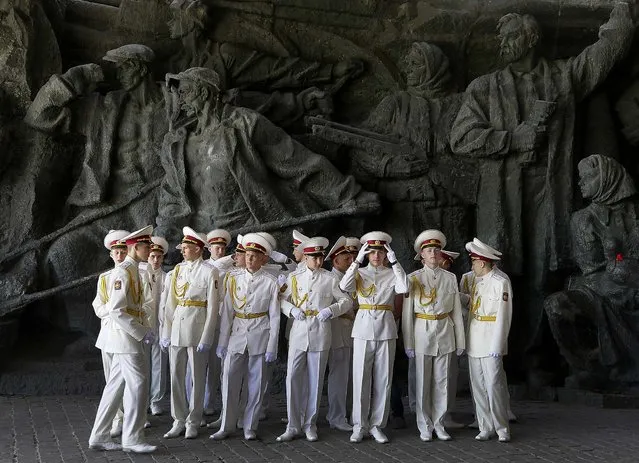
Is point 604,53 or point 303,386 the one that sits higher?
point 604,53

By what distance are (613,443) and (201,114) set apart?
542 centimetres

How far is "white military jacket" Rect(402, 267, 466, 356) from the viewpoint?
749 cm

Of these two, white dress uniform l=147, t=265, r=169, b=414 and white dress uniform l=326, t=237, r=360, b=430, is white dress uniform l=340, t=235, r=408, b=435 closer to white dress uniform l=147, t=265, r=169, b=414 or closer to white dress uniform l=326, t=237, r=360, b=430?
white dress uniform l=326, t=237, r=360, b=430

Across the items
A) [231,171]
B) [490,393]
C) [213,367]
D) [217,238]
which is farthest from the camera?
[231,171]

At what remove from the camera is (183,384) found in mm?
7496

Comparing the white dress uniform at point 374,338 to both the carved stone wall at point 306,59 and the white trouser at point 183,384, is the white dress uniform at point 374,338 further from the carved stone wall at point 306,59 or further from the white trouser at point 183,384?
the carved stone wall at point 306,59

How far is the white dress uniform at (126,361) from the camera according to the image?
22.0 ft

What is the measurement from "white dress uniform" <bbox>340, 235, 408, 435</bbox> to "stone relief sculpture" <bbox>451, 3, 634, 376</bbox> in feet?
10.0

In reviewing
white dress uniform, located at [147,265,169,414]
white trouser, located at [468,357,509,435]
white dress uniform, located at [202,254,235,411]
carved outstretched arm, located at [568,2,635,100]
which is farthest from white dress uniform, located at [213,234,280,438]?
carved outstretched arm, located at [568,2,635,100]

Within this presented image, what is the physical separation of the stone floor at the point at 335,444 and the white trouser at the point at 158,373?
21cm

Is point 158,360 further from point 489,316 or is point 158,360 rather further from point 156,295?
point 489,316

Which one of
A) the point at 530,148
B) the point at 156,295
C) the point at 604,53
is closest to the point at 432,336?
the point at 156,295

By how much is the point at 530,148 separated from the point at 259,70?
11.2ft

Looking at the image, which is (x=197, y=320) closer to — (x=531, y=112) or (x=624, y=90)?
(x=531, y=112)
